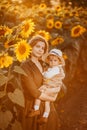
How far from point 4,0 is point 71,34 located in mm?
1959

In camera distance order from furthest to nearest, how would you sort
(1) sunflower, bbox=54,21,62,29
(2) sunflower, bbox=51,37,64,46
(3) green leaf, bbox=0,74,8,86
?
(1) sunflower, bbox=54,21,62,29, (2) sunflower, bbox=51,37,64,46, (3) green leaf, bbox=0,74,8,86

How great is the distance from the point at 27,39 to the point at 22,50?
109cm

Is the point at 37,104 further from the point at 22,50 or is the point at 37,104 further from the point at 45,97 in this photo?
the point at 22,50

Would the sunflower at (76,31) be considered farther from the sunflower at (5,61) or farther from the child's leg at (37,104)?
the sunflower at (5,61)

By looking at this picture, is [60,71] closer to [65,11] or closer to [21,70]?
[21,70]

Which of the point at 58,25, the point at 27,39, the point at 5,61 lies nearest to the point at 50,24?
the point at 58,25

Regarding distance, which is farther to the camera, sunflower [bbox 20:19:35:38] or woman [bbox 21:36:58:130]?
sunflower [bbox 20:19:35:38]

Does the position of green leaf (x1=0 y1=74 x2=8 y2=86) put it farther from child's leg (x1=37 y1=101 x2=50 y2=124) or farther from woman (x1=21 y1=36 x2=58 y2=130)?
child's leg (x1=37 y1=101 x2=50 y2=124)

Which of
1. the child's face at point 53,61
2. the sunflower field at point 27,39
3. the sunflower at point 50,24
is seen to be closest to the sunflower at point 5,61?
the sunflower field at point 27,39

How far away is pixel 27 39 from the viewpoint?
12.5 feet

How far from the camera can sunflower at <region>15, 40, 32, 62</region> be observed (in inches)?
106

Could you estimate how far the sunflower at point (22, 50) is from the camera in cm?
270

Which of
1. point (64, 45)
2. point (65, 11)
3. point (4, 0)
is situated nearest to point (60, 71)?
point (64, 45)

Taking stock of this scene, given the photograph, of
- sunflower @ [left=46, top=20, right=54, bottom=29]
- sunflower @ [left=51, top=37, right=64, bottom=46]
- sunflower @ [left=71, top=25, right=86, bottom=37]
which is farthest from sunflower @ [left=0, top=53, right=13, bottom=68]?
sunflower @ [left=46, top=20, right=54, bottom=29]
